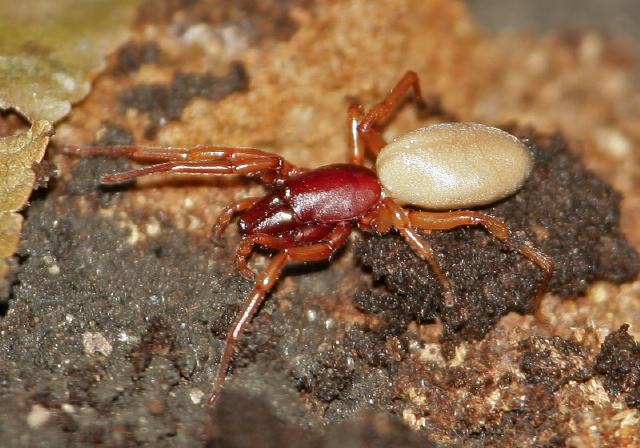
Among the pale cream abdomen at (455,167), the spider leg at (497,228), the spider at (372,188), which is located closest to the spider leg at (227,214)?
A: the spider at (372,188)

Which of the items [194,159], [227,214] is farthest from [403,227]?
[194,159]

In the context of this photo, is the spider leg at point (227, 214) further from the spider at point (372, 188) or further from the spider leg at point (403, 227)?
the spider leg at point (403, 227)

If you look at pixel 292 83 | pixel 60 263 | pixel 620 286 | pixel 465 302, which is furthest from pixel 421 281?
pixel 60 263

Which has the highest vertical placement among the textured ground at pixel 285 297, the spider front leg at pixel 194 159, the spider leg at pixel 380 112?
the spider leg at pixel 380 112

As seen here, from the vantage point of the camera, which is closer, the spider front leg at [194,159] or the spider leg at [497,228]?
the spider leg at [497,228]

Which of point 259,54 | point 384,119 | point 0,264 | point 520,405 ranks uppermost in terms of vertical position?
point 259,54

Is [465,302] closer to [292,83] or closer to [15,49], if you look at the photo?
[292,83]

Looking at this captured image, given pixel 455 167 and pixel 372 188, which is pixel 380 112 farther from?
pixel 455 167

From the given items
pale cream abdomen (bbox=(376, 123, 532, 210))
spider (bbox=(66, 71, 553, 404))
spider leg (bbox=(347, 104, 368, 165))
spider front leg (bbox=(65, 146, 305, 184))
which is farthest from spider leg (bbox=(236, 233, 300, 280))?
spider leg (bbox=(347, 104, 368, 165))
